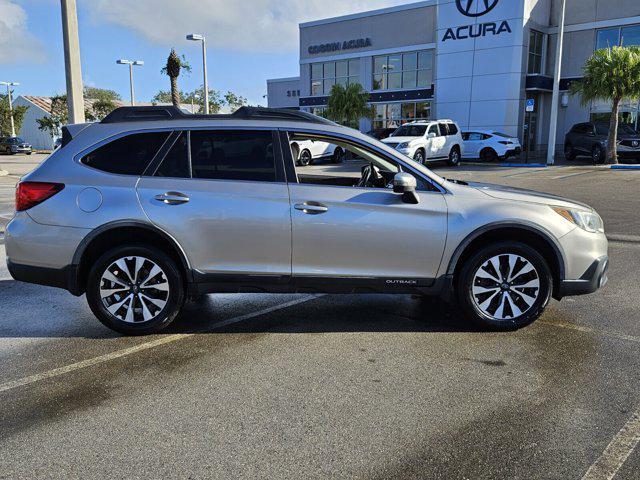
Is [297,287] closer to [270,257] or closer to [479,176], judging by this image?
[270,257]

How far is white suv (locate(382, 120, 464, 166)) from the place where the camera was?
21.8m

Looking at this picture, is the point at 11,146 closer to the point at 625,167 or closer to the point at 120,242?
the point at 625,167

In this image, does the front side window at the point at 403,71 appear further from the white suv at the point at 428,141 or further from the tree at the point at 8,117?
the tree at the point at 8,117

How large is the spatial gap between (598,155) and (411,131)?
351 inches

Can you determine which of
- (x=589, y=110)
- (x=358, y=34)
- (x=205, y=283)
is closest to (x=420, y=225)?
(x=205, y=283)

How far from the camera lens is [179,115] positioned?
4.75 meters

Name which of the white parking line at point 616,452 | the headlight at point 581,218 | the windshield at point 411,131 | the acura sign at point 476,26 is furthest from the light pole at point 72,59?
the acura sign at point 476,26

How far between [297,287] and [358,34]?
123 ft

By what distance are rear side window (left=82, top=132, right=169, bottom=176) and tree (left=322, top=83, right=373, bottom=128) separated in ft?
104

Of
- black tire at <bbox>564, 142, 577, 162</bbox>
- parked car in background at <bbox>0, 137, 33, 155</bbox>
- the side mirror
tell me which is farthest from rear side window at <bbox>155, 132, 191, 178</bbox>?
parked car in background at <bbox>0, 137, 33, 155</bbox>

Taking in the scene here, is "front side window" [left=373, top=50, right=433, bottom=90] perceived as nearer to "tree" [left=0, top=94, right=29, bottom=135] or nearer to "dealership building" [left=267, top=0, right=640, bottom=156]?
"dealership building" [left=267, top=0, right=640, bottom=156]

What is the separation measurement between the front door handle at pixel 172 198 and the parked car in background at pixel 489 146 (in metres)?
25.1

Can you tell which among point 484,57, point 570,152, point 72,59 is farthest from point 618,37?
point 72,59

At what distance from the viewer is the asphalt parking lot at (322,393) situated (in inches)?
113
